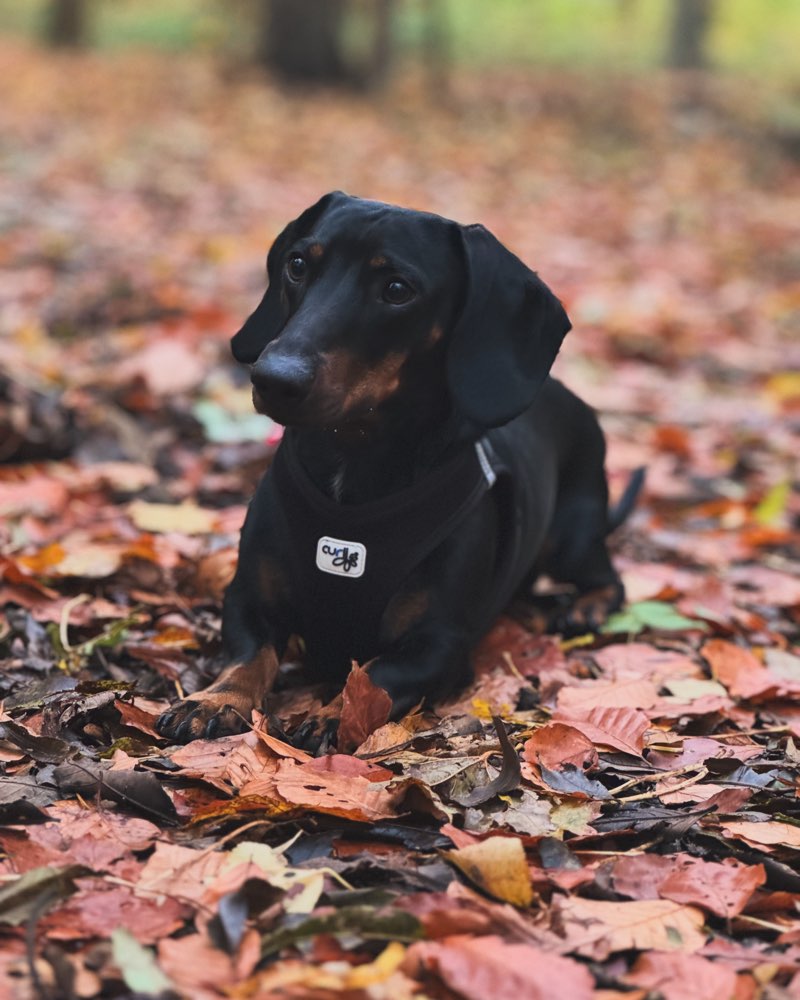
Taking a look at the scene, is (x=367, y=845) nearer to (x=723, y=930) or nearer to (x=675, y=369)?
(x=723, y=930)

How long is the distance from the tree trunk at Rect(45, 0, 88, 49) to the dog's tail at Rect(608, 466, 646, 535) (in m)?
20.4

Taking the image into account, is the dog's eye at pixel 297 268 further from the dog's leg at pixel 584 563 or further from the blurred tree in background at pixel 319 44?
the blurred tree in background at pixel 319 44

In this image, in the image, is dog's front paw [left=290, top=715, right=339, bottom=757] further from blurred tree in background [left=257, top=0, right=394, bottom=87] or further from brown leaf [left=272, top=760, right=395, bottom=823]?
blurred tree in background [left=257, top=0, right=394, bottom=87]

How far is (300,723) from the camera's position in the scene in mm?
2898

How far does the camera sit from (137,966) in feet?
6.14

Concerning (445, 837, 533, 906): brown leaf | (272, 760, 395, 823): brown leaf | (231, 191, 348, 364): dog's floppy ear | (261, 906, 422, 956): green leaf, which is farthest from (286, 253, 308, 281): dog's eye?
(261, 906, 422, 956): green leaf

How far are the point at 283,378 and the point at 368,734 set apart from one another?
2.57 feet

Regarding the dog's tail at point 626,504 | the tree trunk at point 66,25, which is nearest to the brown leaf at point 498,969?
the dog's tail at point 626,504

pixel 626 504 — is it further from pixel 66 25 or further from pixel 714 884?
pixel 66 25

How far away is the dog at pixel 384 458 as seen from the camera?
2.77m

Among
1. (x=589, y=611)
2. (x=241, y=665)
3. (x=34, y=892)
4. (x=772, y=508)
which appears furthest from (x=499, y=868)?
(x=772, y=508)

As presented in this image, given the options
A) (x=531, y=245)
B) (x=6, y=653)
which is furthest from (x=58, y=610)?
(x=531, y=245)

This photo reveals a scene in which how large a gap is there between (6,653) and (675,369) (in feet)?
17.4

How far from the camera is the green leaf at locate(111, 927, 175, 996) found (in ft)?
6.03
